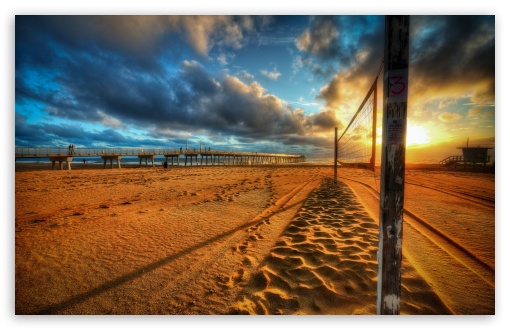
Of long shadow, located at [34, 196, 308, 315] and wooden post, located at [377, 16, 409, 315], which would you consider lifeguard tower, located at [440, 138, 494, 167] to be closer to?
wooden post, located at [377, 16, 409, 315]

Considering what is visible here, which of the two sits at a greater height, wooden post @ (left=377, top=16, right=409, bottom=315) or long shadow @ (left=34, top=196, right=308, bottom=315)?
wooden post @ (left=377, top=16, right=409, bottom=315)

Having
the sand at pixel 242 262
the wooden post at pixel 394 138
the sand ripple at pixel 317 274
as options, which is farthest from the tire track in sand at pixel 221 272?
the wooden post at pixel 394 138

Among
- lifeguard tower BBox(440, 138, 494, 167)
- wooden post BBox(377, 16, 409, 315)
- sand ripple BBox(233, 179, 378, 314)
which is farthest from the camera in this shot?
lifeguard tower BBox(440, 138, 494, 167)

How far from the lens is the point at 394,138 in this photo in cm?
158

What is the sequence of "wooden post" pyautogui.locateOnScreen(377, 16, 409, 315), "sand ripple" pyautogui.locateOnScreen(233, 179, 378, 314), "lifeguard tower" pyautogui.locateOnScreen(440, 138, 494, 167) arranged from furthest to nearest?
"lifeguard tower" pyautogui.locateOnScreen(440, 138, 494, 167) < "sand ripple" pyautogui.locateOnScreen(233, 179, 378, 314) < "wooden post" pyautogui.locateOnScreen(377, 16, 409, 315)

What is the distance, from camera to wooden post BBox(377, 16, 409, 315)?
5.08 feet

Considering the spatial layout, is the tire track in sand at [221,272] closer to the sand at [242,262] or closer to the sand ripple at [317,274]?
the sand at [242,262]

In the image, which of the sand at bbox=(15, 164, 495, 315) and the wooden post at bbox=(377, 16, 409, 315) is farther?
the sand at bbox=(15, 164, 495, 315)

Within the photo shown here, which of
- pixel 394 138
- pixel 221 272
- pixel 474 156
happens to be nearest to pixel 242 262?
pixel 221 272

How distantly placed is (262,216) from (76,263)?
3391mm

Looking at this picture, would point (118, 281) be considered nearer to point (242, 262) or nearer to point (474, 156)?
point (242, 262)

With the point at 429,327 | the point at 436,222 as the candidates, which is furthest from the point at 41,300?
the point at 436,222

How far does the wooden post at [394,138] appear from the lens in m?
1.55

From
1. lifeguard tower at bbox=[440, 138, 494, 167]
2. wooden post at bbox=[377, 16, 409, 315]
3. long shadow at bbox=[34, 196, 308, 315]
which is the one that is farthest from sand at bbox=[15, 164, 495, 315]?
lifeguard tower at bbox=[440, 138, 494, 167]
